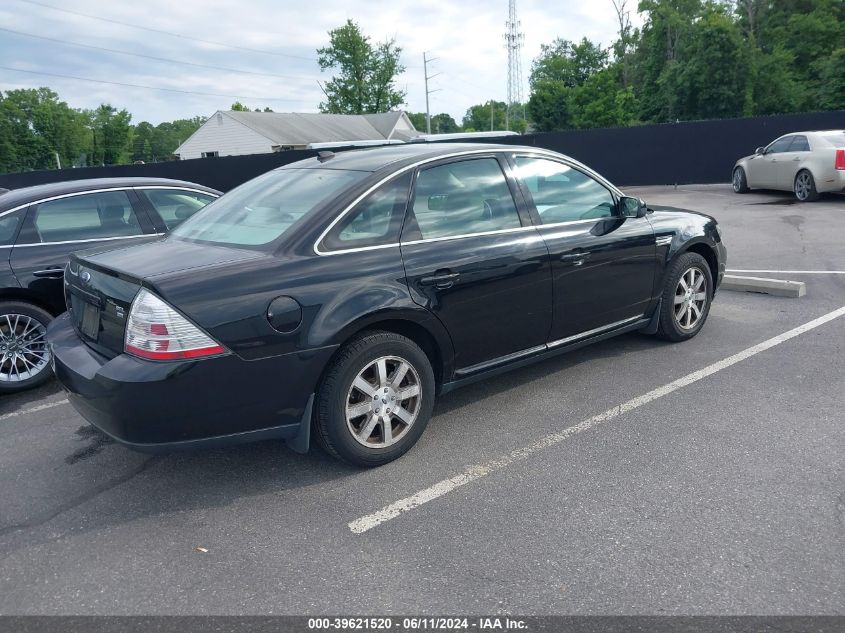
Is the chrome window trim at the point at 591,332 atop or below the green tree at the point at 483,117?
below

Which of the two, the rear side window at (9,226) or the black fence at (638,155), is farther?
the black fence at (638,155)

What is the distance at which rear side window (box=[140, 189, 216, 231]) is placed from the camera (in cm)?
595

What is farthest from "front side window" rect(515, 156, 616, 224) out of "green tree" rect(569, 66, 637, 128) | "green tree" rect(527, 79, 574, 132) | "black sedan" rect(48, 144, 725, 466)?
"green tree" rect(527, 79, 574, 132)

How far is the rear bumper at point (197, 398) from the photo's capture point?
307 centimetres

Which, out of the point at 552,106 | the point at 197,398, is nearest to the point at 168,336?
the point at 197,398

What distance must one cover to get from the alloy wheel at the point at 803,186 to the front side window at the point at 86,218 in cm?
1429

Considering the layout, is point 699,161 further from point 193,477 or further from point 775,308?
point 193,477

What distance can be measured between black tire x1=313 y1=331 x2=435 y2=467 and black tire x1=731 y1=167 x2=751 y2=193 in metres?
16.5

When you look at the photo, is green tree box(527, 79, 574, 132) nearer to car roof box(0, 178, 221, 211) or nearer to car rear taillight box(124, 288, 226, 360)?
car roof box(0, 178, 221, 211)

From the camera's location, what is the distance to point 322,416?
3.47 meters

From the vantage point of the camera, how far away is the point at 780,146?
51.8ft

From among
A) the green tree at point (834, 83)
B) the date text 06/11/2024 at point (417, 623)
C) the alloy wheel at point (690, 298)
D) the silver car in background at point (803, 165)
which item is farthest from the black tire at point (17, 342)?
the green tree at point (834, 83)

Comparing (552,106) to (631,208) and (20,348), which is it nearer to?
(631,208)

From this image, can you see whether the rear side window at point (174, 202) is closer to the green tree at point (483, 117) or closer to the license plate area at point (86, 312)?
the license plate area at point (86, 312)
